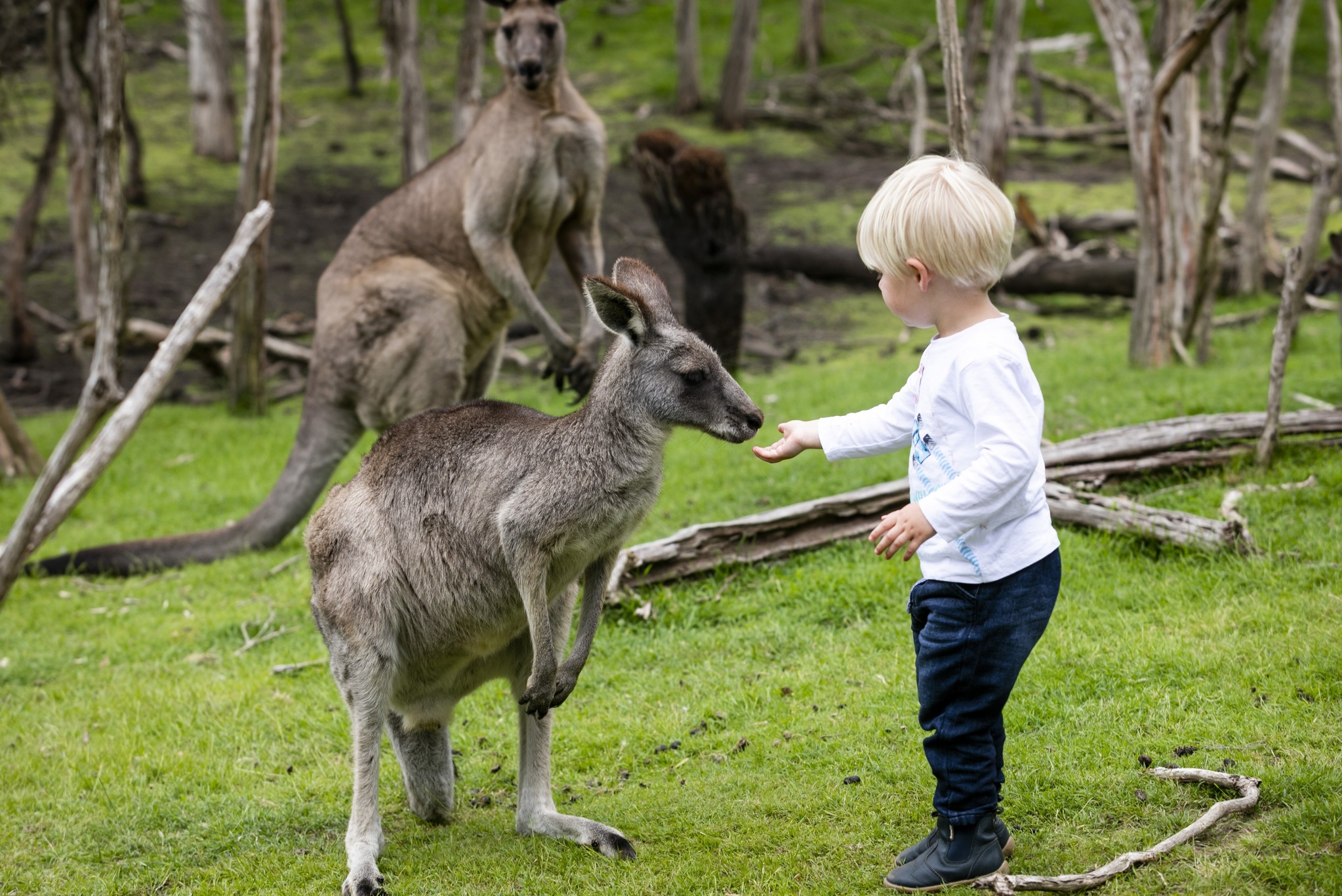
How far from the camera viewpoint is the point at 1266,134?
7711 millimetres

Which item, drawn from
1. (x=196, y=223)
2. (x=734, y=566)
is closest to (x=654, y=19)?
(x=196, y=223)

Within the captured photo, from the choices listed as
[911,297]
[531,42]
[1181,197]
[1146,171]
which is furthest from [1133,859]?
[1181,197]

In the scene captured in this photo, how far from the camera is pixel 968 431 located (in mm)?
2354

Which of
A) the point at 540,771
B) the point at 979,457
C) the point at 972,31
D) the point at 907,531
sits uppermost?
the point at 972,31

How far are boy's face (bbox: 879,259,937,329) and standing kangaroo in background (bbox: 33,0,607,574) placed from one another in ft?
9.12

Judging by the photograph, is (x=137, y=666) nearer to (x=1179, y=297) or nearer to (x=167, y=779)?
(x=167, y=779)

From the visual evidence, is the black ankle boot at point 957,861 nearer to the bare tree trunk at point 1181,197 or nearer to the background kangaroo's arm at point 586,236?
the background kangaroo's arm at point 586,236

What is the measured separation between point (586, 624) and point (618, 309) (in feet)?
2.59

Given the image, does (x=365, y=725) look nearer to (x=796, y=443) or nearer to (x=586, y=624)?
(x=586, y=624)

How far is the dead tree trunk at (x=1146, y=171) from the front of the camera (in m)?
6.54

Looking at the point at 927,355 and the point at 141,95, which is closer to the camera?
the point at 927,355

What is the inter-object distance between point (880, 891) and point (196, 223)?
11.6 m

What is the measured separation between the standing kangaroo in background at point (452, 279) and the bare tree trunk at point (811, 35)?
476 inches

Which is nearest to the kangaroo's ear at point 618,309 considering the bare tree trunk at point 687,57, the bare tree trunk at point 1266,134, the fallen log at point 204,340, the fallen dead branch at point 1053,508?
the fallen dead branch at point 1053,508
